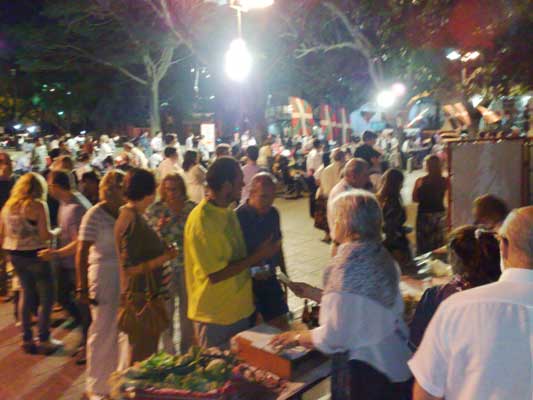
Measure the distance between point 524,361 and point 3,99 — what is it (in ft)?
127

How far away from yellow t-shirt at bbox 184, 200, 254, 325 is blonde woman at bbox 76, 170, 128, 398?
1.07 m

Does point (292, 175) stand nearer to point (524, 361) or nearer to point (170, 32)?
point (170, 32)

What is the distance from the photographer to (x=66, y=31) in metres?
23.8

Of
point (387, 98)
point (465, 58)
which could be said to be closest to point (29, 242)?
point (465, 58)

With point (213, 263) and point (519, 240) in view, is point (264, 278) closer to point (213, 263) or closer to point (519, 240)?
point (213, 263)

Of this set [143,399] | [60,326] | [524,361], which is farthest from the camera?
[60,326]

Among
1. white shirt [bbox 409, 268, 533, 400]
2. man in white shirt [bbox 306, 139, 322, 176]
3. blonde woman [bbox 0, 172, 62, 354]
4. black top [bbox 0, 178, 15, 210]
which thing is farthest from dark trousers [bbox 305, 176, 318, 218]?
white shirt [bbox 409, 268, 533, 400]

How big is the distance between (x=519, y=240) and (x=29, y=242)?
468 cm

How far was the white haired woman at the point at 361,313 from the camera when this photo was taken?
2.52m

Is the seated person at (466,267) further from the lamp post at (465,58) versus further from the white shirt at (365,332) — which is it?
the lamp post at (465,58)

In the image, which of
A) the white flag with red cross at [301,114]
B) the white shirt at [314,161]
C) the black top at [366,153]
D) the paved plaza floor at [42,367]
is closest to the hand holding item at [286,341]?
the paved plaza floor at [42,367]

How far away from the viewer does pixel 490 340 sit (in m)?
1.78

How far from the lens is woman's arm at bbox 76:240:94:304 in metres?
4.32

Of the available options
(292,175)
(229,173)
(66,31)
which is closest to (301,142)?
(292,175)
